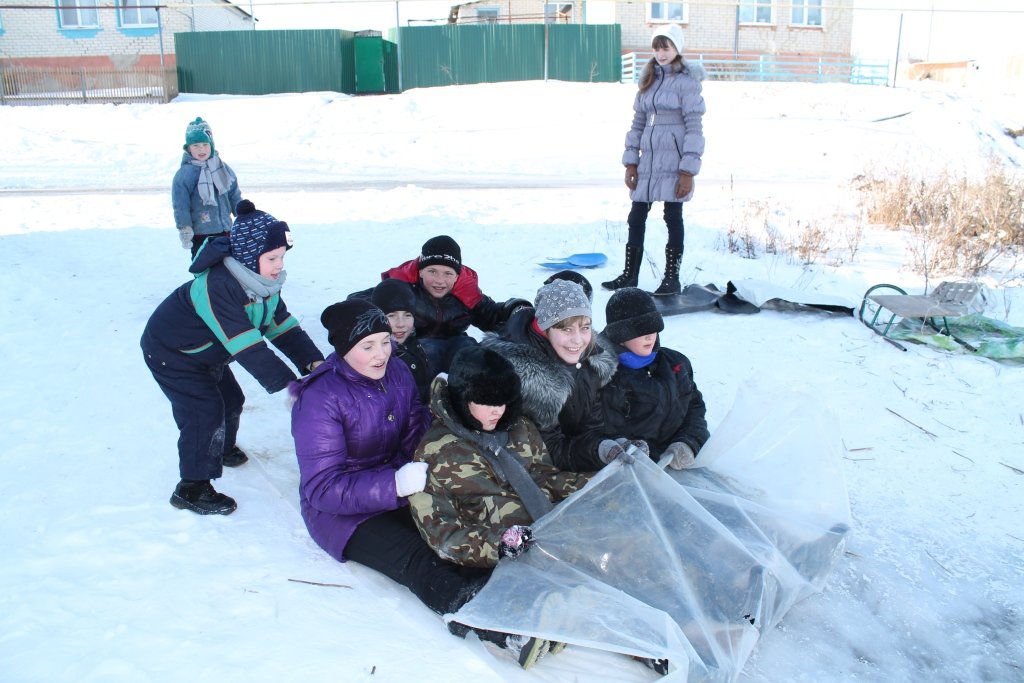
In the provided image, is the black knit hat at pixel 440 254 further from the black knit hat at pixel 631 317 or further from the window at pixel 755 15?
the window at pixel 755 15

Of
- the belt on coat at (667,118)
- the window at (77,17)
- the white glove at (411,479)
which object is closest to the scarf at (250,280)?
the white glove at (411,479)

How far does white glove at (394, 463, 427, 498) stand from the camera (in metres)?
2.56

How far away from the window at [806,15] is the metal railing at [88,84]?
59.8 ft

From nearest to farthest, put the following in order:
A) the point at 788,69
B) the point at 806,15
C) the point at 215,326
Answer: the point at 215,326 → the point at 788,69 → the point at 806,15

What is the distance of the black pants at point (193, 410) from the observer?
3.04 meters

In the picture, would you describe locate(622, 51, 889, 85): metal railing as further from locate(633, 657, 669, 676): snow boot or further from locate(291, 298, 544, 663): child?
locate(633, 657, 669, 676): snow boot

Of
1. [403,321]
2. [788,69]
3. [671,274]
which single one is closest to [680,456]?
[403,321]

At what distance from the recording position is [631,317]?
10.5 ft

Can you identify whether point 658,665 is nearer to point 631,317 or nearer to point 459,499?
point 459,499

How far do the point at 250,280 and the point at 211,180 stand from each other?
2.51 m

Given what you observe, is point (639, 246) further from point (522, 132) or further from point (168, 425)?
point (522, 132)

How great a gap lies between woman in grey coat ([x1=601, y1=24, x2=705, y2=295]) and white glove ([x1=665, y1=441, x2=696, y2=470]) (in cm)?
239

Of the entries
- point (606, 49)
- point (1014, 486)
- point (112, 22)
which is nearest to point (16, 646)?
point (1014, 486)

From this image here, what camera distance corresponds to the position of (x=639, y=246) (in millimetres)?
5387
